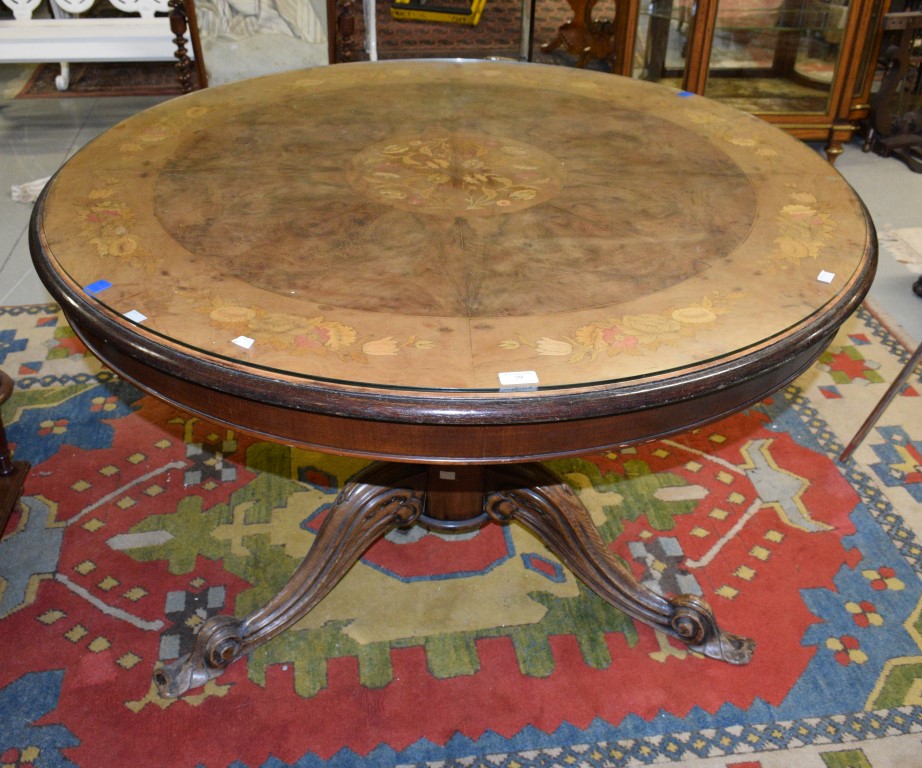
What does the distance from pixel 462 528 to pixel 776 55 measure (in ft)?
9.47

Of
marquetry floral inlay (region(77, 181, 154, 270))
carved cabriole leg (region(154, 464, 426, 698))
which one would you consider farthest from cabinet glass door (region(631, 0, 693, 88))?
marquetry floral inlay (region(77, 181, 154, 270))

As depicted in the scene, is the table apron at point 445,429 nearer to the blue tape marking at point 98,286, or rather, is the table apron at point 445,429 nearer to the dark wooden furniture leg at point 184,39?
the blue tape marking at point 98,286

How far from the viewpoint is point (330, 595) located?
191cm

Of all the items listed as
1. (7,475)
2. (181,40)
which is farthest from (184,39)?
(7,475)

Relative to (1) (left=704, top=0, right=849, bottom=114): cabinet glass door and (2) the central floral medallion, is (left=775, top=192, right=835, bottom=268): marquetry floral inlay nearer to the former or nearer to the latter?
(2) the central floral medallion

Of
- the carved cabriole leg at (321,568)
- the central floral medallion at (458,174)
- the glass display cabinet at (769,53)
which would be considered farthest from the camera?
the glass display cabinet at (769,53)

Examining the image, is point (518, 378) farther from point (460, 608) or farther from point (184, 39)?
point (184, 39)

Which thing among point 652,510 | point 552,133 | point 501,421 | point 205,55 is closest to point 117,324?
point 501,421

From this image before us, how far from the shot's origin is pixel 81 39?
3.70 metres

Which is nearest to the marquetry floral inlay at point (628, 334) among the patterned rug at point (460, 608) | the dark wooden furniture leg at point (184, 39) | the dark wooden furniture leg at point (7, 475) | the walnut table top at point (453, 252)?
the walnut table top at point (453, 252)

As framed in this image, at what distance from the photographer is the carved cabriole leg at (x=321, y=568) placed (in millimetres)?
1693

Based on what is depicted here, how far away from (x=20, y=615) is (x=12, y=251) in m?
1.73

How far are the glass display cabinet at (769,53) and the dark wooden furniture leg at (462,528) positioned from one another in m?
2.49

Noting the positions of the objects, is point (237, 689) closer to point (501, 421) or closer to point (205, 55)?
point (501, 421)
